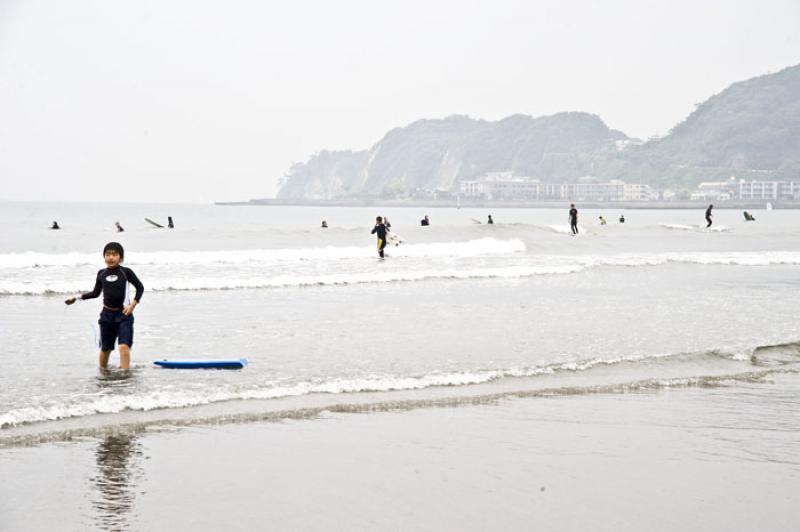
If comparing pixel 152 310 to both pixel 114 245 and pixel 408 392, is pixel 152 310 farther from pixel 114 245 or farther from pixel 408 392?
pixel 408 392

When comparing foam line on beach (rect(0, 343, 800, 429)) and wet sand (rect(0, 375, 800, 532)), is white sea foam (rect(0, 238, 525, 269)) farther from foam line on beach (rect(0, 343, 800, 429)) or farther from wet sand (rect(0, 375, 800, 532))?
wet sand (rect(0, 375, 800, 532))

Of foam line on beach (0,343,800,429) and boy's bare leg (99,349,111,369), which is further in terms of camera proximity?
boy's bare leg (99,349,111,369)

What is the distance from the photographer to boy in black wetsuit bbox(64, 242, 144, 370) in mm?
9219

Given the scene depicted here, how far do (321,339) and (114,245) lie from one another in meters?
3.57

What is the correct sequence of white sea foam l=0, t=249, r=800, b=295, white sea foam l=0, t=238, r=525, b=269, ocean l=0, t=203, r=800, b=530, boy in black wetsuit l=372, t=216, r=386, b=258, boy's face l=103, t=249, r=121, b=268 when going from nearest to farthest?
1. ocean l=0, t=203, r=800, b=530
2. boy's face l=103, t=249, r=121, b=268
3. white sea foam l=0, t=249, r=800, b=295
4. white sea foam l=0, t=238, r=525, b=269
5. boy in black wetsuit l=372, t=216, r=386, b=258

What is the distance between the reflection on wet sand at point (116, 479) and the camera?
5129 millimetres

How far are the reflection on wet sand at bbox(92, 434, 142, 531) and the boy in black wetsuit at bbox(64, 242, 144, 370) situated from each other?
8.43ft

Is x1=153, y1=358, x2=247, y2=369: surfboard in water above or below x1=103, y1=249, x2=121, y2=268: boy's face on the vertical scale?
below

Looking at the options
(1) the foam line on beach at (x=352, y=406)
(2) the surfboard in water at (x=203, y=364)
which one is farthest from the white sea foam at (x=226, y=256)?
(1) the foam line on beach at (x=352, y=406)

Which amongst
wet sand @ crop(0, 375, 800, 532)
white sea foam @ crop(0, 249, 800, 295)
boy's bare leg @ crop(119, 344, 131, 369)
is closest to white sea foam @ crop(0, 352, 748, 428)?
wet sand @ crop(0, 375, 800, 532)

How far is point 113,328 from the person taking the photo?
9312 millimetres

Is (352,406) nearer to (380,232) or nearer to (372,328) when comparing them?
(372,328)

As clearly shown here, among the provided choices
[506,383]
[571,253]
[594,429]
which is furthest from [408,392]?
[571,253]

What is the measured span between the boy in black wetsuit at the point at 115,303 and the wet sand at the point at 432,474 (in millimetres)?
2518
